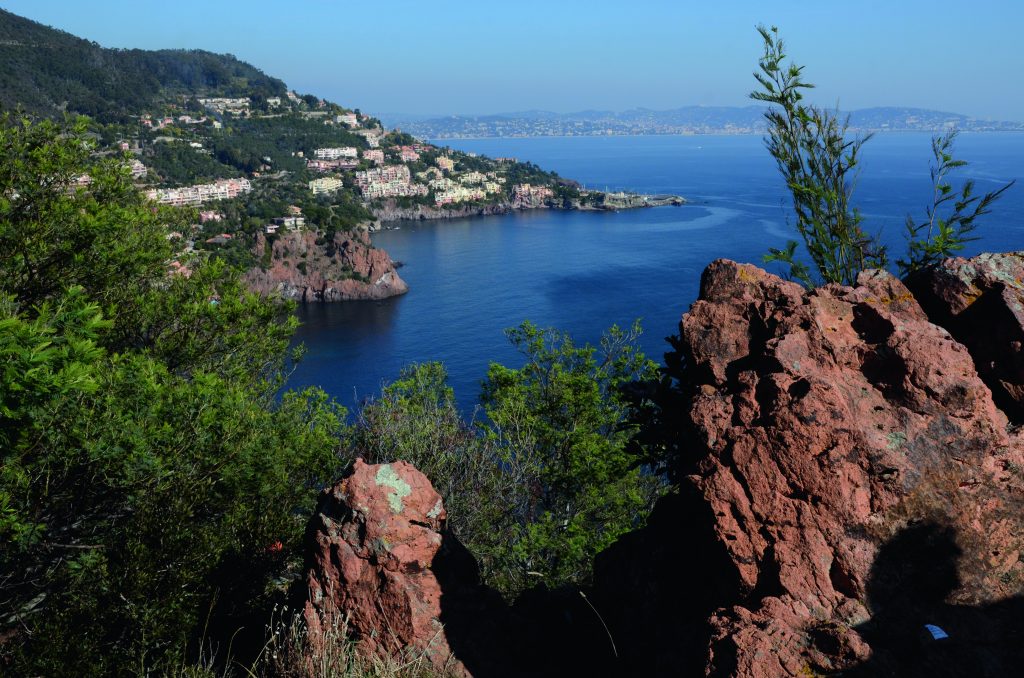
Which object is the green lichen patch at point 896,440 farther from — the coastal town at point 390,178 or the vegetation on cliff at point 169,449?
the coastal town at point 390,178

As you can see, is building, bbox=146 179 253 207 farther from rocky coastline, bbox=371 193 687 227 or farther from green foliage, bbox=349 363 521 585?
green foliage, bbox=349 363 521 585

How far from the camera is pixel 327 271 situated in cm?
8688

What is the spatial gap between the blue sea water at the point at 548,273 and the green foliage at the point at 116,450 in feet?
44.5

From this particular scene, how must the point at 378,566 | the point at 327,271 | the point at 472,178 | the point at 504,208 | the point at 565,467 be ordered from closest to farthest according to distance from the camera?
the point at 378,566 < the point at 565,467 < the point at 327,271 < the point at 504,208 < the point at 472,178

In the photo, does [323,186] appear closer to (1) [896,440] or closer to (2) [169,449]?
(2) [169,449]

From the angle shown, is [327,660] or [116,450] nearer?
[327,660]

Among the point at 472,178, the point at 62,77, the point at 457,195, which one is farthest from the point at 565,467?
the point at 62,77

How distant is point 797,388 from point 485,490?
881cm

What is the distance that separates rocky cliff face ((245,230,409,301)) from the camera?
82.5 meters

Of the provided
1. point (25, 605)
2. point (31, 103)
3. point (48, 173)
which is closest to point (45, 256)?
point (48, 173)

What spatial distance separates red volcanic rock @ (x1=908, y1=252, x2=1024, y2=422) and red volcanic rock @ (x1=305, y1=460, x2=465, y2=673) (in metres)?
4.57

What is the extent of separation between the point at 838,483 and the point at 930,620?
0.93 m

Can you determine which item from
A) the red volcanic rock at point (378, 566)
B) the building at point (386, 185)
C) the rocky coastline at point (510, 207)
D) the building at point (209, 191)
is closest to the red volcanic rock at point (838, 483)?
the red volcanic rock at point (378, 566)

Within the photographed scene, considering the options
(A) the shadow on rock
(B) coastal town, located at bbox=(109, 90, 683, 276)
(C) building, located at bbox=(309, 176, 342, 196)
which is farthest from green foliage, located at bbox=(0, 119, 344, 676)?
(C) building, located at bbox=(309, 176, 342, 196)
